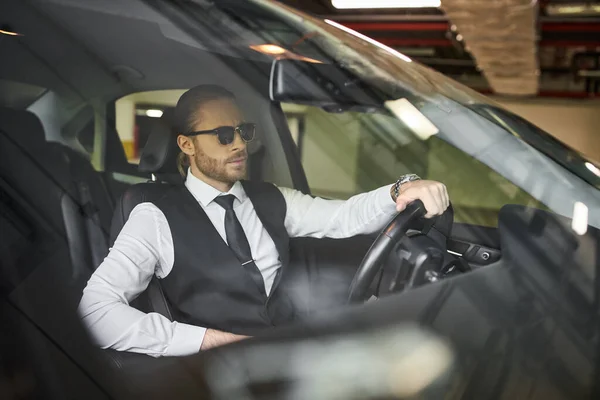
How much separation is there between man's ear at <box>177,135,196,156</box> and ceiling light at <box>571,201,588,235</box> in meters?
0.60

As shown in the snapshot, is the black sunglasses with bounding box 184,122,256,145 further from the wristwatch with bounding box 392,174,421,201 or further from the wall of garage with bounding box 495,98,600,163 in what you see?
the wall of garage with bounding box 495,98,600,163

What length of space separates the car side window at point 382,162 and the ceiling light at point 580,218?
59 mm

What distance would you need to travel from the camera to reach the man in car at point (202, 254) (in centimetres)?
93

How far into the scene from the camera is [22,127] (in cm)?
101

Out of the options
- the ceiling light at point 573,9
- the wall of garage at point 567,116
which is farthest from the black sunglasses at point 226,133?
the wall of garage at point 567,116

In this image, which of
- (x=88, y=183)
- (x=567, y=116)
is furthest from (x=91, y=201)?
(x=567, y=116)

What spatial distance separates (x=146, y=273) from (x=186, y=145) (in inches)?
7.5

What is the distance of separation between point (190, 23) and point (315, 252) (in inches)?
17.3

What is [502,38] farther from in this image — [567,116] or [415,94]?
[415,94]

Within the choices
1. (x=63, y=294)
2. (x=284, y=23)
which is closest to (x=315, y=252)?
(x=63, y=294)

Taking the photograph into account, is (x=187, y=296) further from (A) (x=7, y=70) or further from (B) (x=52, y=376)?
(A) (x=7, y=70)

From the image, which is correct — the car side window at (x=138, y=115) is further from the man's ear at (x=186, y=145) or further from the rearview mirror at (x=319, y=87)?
the rearview mirror at (x=319, y=87)

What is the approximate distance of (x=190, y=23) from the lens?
1.12 m

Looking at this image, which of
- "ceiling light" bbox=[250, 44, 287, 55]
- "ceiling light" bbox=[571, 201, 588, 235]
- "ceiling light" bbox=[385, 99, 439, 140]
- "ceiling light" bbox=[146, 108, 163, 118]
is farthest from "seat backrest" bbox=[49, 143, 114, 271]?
"ceiling light" bbox=[571, 201, 588, 235]
